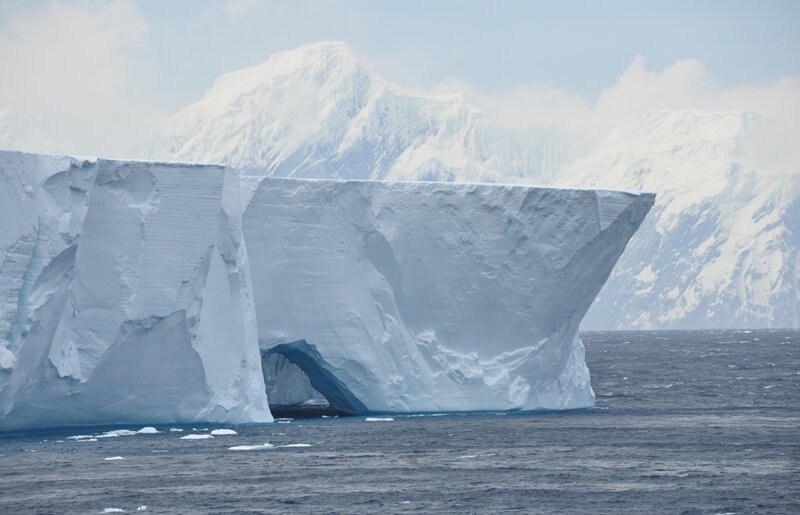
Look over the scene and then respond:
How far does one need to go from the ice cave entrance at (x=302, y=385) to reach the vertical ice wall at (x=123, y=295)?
2202mm

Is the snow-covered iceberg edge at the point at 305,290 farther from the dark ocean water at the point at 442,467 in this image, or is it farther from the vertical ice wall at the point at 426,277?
the dark ocean water at the point at 442,467

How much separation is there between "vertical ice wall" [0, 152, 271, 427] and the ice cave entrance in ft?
7.23

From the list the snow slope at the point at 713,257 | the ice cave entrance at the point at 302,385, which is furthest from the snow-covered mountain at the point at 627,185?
the ice cave entrance at the point at 302,385

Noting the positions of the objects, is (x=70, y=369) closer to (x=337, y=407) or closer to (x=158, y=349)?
(x=158, y=349)

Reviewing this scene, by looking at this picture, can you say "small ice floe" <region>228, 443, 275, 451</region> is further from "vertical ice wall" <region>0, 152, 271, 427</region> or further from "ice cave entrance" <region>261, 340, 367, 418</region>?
"ice cave entrance" <region>261, 340, 367, 418</region>

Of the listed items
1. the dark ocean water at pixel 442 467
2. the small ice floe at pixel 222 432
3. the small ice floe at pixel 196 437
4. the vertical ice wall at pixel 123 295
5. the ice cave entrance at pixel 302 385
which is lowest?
the dark ocean water at pixel 442 467

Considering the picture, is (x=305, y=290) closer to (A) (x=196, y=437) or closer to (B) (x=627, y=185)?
(A) (x=196, y=437)

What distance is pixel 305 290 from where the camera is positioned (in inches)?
1124

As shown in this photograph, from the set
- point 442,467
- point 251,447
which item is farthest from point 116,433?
point 442,467

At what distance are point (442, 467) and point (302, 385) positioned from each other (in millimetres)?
12653

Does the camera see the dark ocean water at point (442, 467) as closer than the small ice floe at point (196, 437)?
Yes

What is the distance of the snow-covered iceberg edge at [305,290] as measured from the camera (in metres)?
25.4

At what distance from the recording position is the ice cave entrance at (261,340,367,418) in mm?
29172

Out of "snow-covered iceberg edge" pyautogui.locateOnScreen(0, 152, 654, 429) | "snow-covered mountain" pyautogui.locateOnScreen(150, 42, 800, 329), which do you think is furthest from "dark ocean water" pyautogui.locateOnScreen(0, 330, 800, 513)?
"snow-covered mountain" pyautogui.locateOnScreen(150, 42, 800, 329)
